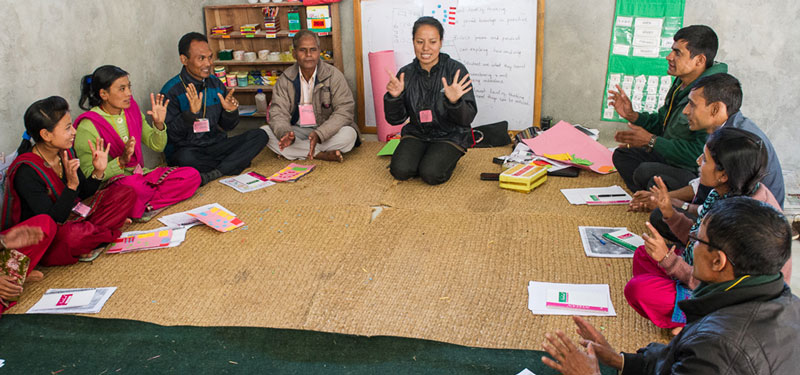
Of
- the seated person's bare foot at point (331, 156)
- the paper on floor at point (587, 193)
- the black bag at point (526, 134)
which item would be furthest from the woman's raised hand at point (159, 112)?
the paper on floor at point (587, 193)

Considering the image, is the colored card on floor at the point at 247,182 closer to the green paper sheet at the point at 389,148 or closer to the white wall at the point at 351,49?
the green paper sheet at the point at 389,148

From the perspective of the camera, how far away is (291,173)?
4.43 metres

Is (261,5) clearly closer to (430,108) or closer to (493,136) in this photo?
(430,108)

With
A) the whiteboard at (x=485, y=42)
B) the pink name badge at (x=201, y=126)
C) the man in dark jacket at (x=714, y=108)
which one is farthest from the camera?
the whiteboard at (x=485, y=42)

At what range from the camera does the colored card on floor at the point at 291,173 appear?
170 inches

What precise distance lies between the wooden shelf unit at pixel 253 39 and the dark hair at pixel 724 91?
3.48 m

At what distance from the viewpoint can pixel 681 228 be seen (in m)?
2.58

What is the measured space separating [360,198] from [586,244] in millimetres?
1596

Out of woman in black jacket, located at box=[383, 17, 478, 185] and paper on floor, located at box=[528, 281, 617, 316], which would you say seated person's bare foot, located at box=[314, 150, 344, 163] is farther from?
paper on floor, located at box=[528, 281, 617, 316]

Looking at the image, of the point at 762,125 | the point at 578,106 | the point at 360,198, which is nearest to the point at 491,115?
the point at 578,106

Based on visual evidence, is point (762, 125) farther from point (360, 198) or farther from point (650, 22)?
point (360, 198)

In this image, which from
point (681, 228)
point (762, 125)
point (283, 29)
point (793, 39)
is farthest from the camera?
point (283, 29)

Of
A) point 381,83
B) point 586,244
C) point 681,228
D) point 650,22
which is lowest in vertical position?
point 586,244

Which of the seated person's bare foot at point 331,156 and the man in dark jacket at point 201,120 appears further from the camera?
the seated person's bare foot at point 331,156
